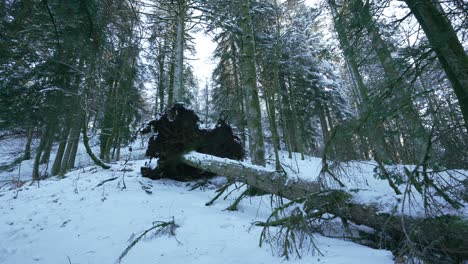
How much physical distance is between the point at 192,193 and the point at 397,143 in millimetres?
4153

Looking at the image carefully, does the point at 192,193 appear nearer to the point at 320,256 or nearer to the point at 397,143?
the point at 320,256

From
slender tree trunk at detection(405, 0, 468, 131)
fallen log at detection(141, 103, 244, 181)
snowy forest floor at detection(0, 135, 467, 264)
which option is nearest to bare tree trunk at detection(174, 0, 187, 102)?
fallen log at detection(141, 103, 244, 181)

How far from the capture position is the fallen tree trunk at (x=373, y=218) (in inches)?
79.4

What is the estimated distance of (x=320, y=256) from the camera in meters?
2.29

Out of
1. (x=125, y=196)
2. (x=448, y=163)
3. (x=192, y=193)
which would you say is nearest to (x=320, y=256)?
(x=448, y=163)

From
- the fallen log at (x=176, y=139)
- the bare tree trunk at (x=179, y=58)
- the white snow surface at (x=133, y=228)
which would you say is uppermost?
the bare tree trunk at (x=179, y=58)

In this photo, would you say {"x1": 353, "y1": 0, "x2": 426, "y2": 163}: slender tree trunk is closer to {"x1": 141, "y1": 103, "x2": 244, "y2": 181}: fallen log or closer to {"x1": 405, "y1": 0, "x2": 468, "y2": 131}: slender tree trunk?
{"x1": 405, "y1": 0, "x2": 468, "y2": 131}: slender tree trunk

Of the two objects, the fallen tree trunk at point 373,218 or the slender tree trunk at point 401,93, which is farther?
the slender tree trunk at point 401,93

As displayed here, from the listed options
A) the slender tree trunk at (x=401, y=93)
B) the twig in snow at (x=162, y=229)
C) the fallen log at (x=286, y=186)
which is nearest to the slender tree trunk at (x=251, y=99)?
the fallen log at (x=286, y=186)

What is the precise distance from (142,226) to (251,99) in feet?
12.5

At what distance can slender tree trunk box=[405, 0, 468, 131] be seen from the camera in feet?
8.98

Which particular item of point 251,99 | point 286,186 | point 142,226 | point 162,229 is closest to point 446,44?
point 286,186

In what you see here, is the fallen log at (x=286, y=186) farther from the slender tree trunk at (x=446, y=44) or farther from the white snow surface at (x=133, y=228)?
the slender tree trunk at (x=446, y=44)

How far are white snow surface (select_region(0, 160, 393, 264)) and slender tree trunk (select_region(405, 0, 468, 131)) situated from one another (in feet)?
7.18
